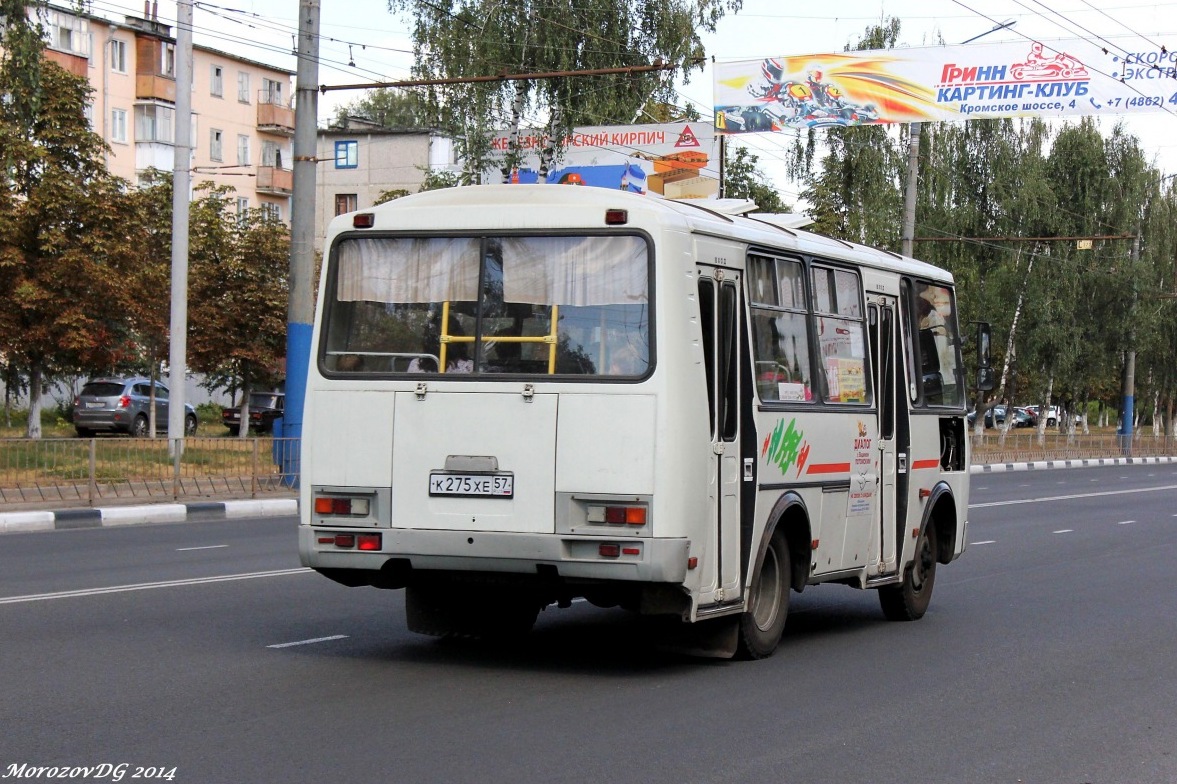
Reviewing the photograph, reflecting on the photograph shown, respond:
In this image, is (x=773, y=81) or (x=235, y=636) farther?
(x=773, y=81)

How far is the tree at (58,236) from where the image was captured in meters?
32.5

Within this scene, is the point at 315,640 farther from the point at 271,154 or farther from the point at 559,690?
the point at 271,154

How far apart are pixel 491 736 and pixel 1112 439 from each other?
60706mm

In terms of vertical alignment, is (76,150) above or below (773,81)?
below

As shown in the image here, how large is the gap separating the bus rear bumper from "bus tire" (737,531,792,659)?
1375 millimetres

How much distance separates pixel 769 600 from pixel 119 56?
2277 inches

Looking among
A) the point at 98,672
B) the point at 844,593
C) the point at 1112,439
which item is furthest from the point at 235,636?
the point at 1112,439

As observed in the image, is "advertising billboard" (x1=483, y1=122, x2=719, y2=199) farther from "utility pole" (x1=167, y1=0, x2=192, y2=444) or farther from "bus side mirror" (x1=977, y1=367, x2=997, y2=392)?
"bus side mirror" (x1=977, y1=367, x2=997, y2=392)

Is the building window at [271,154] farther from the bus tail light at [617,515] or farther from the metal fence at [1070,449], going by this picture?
the bus tail light at [617,515]

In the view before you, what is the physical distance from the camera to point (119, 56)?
205ft

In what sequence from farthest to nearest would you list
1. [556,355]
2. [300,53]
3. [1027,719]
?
[300,53]
[556,355]
[1027,719]

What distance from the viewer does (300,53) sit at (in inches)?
923

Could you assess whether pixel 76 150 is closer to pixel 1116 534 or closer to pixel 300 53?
pixel 300 53

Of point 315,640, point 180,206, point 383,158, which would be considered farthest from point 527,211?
point 383,158
